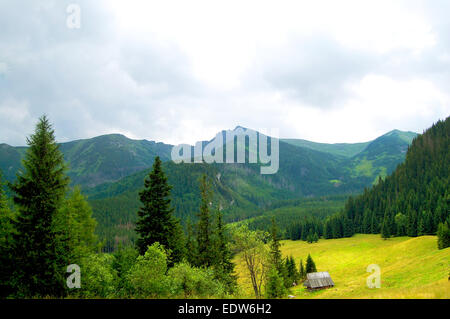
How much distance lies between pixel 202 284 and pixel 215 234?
16.5 m

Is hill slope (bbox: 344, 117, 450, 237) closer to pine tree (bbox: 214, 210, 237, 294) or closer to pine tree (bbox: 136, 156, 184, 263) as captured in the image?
pine tree (bbox: 214, 210, 237, 294)

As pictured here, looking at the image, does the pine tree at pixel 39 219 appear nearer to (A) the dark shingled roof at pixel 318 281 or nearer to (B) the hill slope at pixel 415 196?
(A) the dark shingled roof at pixel 318 281

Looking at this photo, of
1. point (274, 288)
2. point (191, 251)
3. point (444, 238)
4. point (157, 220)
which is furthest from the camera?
point (444, 238)

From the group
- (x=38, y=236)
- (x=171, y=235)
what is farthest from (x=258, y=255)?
(x=38, y=236)

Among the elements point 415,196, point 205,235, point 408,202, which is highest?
point 415,196

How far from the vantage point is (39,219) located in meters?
21.5

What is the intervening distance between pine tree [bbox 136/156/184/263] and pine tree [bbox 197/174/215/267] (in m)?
8.47

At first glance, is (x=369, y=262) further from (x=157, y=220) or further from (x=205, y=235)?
(x=157, y=220)

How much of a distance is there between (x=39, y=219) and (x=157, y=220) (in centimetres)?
1292

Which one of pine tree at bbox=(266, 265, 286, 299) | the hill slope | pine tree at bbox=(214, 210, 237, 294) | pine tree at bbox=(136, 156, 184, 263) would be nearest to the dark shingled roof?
pine tree at bbox=(266, 265, 286, 299)

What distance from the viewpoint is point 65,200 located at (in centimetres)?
2336

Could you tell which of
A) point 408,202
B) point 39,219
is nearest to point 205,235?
point 39,219
